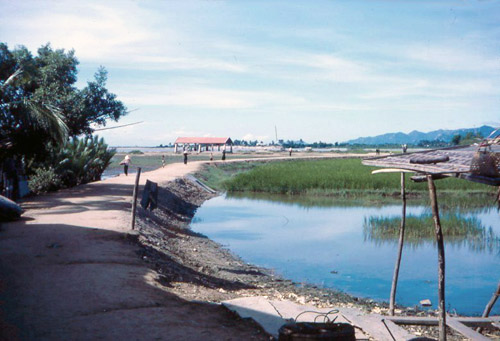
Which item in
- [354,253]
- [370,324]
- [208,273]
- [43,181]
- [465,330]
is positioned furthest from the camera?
[43,181]

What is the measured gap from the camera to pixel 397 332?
5121mm

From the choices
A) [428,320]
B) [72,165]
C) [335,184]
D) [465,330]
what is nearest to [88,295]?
[428,320]

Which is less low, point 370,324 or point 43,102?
point 43,102

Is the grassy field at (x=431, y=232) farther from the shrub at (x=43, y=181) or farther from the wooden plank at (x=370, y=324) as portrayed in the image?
the shrub at (x=43, y=181)

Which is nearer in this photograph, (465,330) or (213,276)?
(465,330)

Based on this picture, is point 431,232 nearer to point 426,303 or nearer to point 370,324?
point 426,303

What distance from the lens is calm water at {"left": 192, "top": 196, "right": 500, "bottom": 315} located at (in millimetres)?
8875

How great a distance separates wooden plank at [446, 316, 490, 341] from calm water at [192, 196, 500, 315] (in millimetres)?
2528

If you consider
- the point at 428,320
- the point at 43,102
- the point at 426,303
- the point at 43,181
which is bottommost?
the point at 426,303

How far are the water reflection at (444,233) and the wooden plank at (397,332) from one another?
6.70 m

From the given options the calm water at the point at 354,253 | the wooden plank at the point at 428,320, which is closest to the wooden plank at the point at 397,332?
the wooden plank at the point at 428,320

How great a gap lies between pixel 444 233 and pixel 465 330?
7947 millimetres

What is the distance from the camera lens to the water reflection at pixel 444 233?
11.8 metres

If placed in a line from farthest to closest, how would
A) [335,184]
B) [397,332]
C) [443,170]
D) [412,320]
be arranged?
[335,184] → [412,320] → [397,332] → [443,170]
